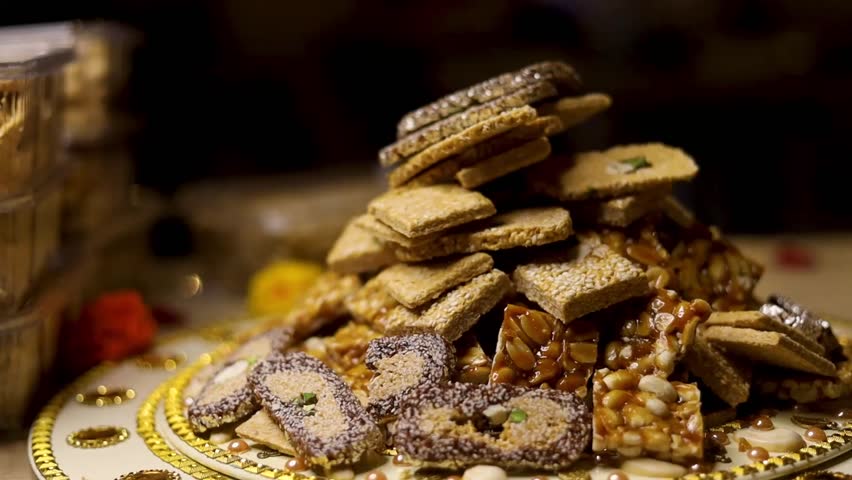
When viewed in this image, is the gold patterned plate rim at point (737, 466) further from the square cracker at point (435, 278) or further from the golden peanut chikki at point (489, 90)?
the golden peanut chikki at point (489, 90)

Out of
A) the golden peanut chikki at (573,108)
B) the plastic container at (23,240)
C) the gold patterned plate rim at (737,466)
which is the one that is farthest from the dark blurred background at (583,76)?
the gold patterned plate rim at (737,466)

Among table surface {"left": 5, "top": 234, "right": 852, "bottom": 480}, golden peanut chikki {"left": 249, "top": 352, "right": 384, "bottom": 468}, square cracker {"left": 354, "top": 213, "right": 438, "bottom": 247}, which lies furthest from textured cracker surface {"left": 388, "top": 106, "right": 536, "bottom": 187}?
table surface {"left": 5, "top": 234, "right": 852, "bottom": 480}

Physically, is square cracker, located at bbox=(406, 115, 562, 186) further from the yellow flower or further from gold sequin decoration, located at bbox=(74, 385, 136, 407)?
the yellow flower

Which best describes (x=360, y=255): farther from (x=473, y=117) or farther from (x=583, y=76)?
(x=583, y=76)

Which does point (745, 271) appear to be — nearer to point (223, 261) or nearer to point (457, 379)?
point (457, 379)

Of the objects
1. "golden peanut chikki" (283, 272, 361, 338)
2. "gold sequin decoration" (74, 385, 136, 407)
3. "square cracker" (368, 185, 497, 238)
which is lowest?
"gold sequin decoration" (74, 385, 136, 407)

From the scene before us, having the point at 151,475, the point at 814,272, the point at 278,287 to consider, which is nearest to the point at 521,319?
the point at 151,475

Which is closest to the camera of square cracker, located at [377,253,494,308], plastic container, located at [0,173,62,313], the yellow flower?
square cracker, located at [377,253,494,308]
